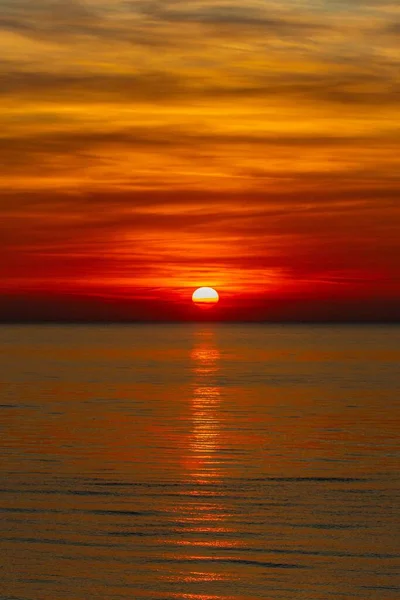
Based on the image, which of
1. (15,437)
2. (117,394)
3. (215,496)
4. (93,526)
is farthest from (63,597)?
(117,394)

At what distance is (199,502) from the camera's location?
854 inches

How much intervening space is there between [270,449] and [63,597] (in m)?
15.8

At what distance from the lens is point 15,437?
3322cm

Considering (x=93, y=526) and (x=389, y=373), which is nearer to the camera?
(x=93, y=526)

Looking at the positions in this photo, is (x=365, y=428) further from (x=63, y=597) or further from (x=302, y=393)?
(x=63, y=597)

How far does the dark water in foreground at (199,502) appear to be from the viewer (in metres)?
15.7

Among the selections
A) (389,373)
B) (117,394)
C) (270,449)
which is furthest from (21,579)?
(389,373)

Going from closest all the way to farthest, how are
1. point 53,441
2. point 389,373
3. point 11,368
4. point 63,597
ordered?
1. point 63,597
2. point 53,441
3. point 389,373
4. point 11,368

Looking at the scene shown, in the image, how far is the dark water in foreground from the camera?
15688 mm

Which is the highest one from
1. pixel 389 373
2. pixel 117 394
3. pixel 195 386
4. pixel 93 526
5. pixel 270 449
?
pixel 389 373

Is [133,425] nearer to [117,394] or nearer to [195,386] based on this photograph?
[117,394]

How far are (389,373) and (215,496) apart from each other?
55.1 metres

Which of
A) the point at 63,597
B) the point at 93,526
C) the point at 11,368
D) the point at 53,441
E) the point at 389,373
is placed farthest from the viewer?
the point at 11,368

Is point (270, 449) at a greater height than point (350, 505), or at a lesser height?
greater
